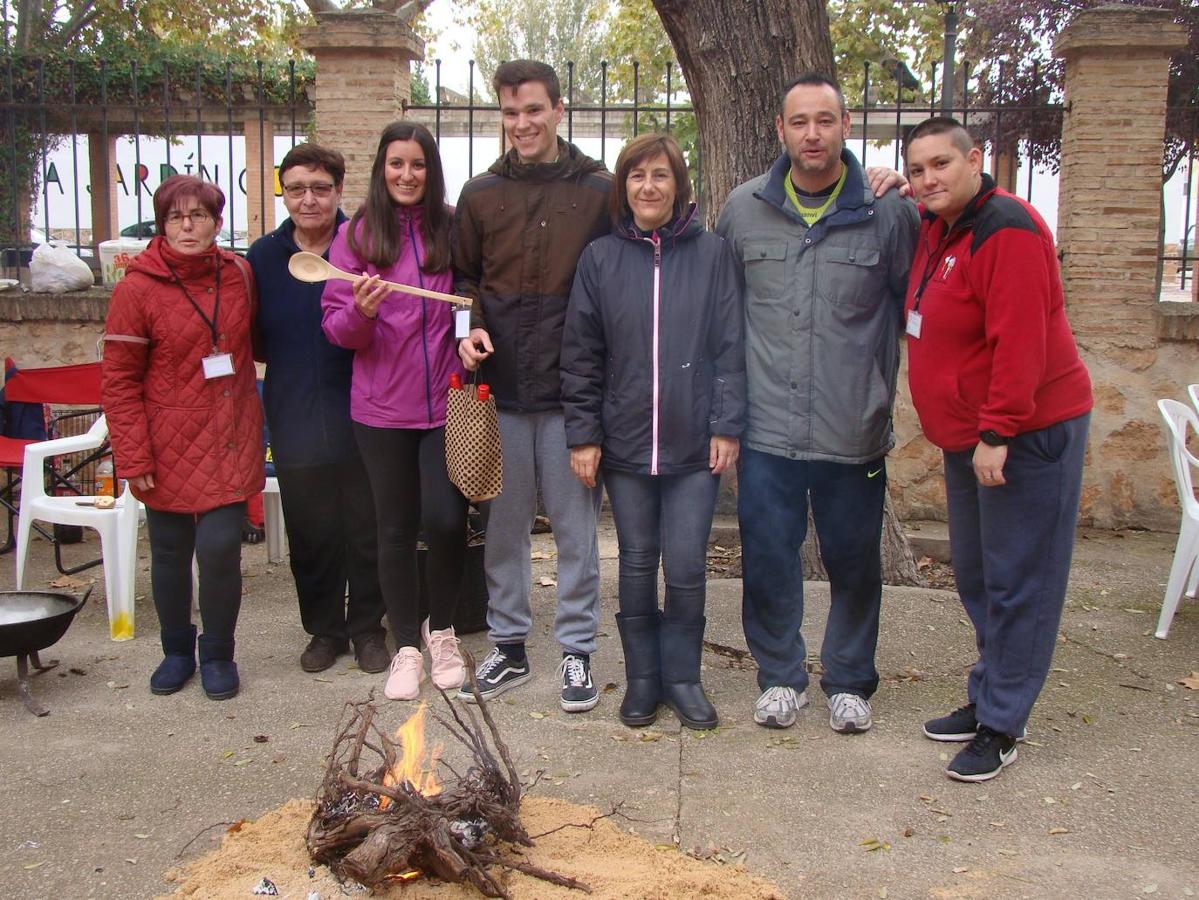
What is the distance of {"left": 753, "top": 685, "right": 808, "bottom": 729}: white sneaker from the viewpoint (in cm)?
388

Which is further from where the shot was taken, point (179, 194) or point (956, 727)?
point (179, 194)

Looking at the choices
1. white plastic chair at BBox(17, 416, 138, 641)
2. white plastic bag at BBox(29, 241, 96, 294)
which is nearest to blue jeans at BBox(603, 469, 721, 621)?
white plastic chair at BBox(17, 416, 138, 641)

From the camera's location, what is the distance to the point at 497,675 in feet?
13.9

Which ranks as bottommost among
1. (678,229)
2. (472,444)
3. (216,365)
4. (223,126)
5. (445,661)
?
(445,661)

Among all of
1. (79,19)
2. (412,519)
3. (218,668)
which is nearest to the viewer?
(412,519)

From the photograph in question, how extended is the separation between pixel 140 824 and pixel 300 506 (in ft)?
4.70

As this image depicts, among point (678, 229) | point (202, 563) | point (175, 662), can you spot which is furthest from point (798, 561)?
point (175, 662)

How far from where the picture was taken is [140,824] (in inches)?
130

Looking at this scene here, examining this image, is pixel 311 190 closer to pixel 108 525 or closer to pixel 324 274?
pixel 324 274

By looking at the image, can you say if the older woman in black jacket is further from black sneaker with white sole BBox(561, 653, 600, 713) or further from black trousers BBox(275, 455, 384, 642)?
black trousers BBox(275, 455, 384, 642)

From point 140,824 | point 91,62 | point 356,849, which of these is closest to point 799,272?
point 356,849

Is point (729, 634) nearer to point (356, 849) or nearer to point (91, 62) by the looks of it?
point (356, 849)

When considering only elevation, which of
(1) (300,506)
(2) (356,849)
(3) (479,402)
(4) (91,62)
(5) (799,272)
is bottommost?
(2) (356,849)

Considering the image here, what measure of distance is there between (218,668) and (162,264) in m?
1.51
